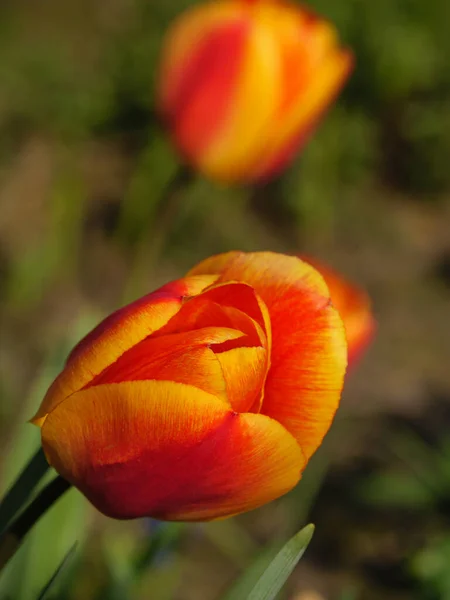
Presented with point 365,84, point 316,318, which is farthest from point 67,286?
point 316,318

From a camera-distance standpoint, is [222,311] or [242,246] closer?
[222,311]

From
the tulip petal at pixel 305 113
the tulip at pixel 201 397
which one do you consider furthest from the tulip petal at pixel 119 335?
the tulip petal at pixel 305 113

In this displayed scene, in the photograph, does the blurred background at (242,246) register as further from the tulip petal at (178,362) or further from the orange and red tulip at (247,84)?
the tulip petal at (178,362)

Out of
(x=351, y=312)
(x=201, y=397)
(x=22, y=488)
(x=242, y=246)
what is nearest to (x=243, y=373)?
(x=201, y=397)

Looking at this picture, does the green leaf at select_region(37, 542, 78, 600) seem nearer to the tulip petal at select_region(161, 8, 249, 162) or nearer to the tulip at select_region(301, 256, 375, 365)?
the tulip at select_region(301, 256, 375, 365)

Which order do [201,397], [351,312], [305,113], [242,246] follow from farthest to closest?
[242,246] → [305,113] → [351,312] → [201,397]

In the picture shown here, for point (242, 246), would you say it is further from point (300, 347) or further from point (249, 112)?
point (300, 347)
